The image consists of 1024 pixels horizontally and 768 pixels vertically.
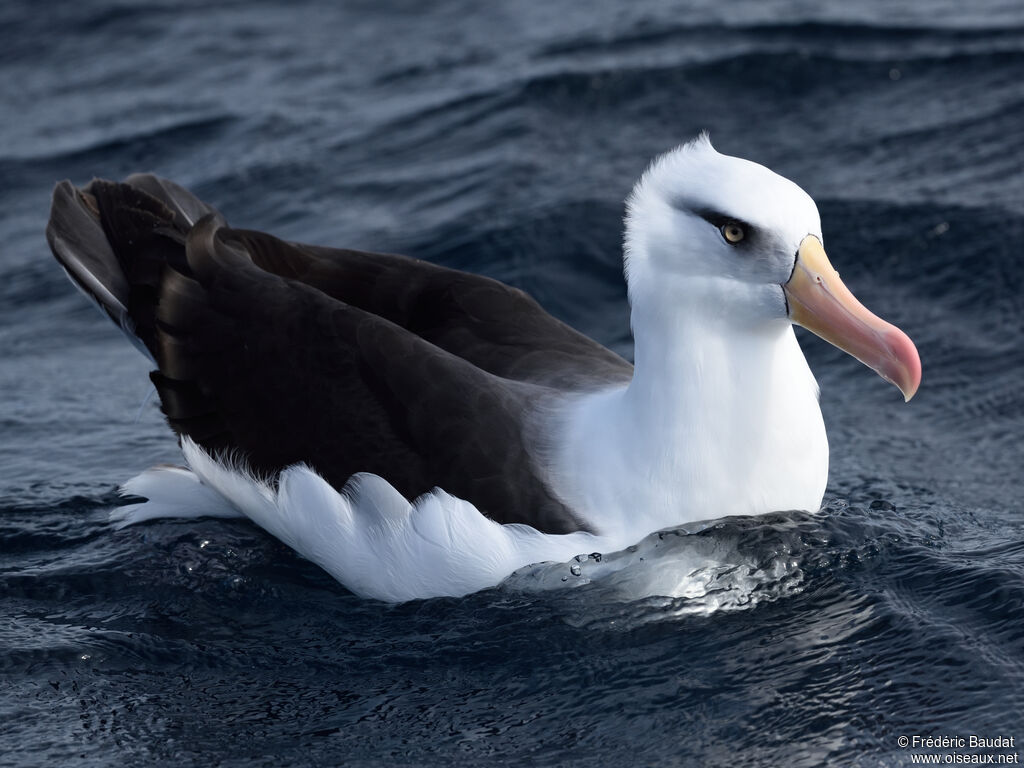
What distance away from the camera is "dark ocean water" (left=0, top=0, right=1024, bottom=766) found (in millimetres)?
4828

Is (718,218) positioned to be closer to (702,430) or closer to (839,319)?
(839,319)

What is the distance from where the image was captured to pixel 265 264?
6.34 m

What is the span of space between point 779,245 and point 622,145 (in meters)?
5.34

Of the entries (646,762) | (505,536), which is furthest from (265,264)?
(646,762)

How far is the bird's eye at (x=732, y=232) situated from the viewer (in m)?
4.94

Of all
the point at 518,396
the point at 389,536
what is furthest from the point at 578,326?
the point at 389,536

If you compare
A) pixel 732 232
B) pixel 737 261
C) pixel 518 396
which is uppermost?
pixel 732 232

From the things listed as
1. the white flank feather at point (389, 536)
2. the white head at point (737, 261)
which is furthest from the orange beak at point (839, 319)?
the white flank feather at point (389, 536)

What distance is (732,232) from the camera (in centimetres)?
495

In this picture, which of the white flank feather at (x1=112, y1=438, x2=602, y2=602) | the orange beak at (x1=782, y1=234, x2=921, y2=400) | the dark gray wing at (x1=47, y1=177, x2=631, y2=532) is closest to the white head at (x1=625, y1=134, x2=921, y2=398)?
the orange beak at (x1=782, y1=234, x2=921, y2=400)

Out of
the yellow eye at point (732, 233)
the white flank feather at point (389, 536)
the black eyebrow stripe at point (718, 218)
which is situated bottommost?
the white flank feather at point (389, 536)

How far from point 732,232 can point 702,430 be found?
2.29 ft

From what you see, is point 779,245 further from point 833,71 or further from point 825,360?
point 833,71

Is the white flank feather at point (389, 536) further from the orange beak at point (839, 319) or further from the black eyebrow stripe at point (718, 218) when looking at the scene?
the black eyebrow stripe at point (718, 218)
